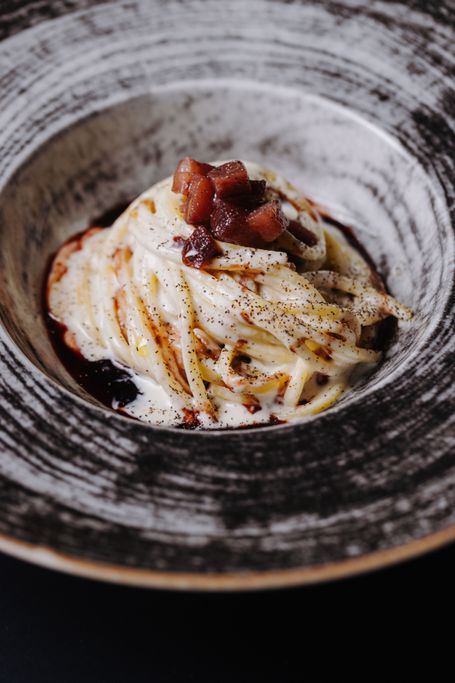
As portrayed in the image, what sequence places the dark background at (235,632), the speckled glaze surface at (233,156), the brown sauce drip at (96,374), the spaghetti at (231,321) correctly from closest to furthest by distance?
the speckled glaze surface at (233,156)
the dark background at (235,632)
the spaghetti at (231,321)
the brown sauce drip at (96,374)

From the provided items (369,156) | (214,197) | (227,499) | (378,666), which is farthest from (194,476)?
(369,156)

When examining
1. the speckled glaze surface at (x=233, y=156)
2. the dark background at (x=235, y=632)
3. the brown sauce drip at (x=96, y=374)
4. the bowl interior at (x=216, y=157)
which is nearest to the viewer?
the speckled glaze surface at (x=233, y=156)

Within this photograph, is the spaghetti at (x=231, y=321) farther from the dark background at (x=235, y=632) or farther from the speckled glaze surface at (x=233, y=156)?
the dark background at (x=235, y=632)

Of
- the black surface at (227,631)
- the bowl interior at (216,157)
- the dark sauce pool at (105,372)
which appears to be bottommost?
the black surface at (227,631)

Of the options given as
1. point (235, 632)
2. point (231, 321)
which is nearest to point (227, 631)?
point (235, 632)

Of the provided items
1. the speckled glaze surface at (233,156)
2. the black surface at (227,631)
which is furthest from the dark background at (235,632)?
the speckled glaze surface at (233,156)

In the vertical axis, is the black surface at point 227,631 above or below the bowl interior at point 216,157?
below
